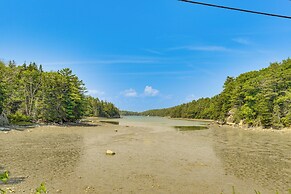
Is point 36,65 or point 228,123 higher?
point 36,65

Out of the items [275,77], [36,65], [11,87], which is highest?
[36,65]

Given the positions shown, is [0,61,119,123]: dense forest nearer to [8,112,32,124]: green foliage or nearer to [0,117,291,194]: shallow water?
[8,112,32,124]: green foliage

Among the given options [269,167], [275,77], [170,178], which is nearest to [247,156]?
[269,167]

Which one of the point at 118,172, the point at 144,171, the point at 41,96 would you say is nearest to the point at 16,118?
the point at 41,96

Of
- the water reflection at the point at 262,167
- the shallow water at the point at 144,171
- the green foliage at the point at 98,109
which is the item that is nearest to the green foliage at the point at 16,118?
the shallow water at the point at 144,171

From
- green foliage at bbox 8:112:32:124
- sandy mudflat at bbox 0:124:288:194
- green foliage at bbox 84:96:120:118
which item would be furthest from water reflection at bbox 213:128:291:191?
green foliage at bbox 84:96:120:118

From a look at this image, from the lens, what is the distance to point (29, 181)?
1352 cm

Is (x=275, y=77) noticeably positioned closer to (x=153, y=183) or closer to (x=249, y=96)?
(x=249, y=96)

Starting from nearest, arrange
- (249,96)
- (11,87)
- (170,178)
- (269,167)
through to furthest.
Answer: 1. (170,178)
2. (269,167)
3. (11,87)
4. (249,96)

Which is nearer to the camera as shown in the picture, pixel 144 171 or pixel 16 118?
pixel 144 171

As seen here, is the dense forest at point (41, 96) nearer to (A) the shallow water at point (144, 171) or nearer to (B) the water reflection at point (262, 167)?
(A) the shallow water at point (144, 171)

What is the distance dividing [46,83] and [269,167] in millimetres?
54713

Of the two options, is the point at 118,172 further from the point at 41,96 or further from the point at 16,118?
the point at 41,96

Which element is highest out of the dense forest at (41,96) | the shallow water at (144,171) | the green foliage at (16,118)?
the dense forest at (41,96)
